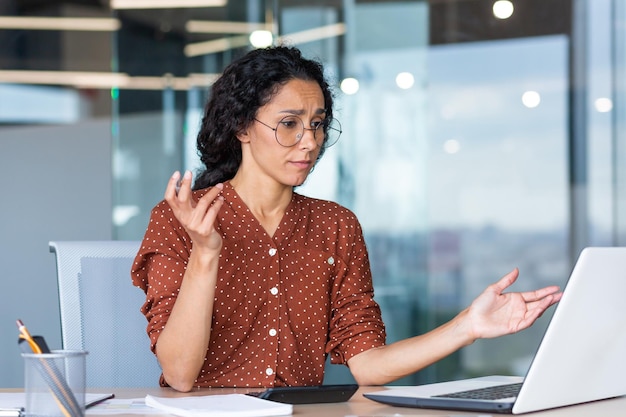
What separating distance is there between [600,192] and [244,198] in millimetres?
2627

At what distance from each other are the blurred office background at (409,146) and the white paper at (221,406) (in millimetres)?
3064

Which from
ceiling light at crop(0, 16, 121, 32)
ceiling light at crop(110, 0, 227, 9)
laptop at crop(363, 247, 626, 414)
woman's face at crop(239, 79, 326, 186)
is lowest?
laptop at crop(363, 247, 626, 414)

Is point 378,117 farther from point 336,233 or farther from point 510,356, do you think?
point 336,233

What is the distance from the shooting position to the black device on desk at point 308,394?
5.00ft

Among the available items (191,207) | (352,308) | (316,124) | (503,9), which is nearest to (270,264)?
(352,308)

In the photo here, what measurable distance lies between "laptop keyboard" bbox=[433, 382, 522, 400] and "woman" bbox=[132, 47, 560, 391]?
165 millimetres

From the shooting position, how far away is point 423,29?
181 inches

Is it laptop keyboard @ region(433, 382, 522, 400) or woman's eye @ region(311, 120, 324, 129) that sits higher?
woman's eye @ region(311, 120, 324, 129)

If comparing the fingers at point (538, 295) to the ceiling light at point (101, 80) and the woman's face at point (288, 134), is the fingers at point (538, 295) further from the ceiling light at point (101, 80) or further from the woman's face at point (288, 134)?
the ceiling light at point (101, 80)

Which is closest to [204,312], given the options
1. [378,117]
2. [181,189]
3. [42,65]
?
[181,189]

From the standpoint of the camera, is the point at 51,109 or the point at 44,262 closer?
the point at 44,262

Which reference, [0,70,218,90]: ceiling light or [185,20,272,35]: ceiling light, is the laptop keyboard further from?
[185,20,272,35]: ceiling light

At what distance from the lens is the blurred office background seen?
436cm

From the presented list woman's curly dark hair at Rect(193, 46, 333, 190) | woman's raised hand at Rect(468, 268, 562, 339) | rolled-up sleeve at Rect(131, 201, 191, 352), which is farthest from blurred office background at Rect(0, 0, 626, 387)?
woman's raised hand at Rect(468, 268, 562, 339)
